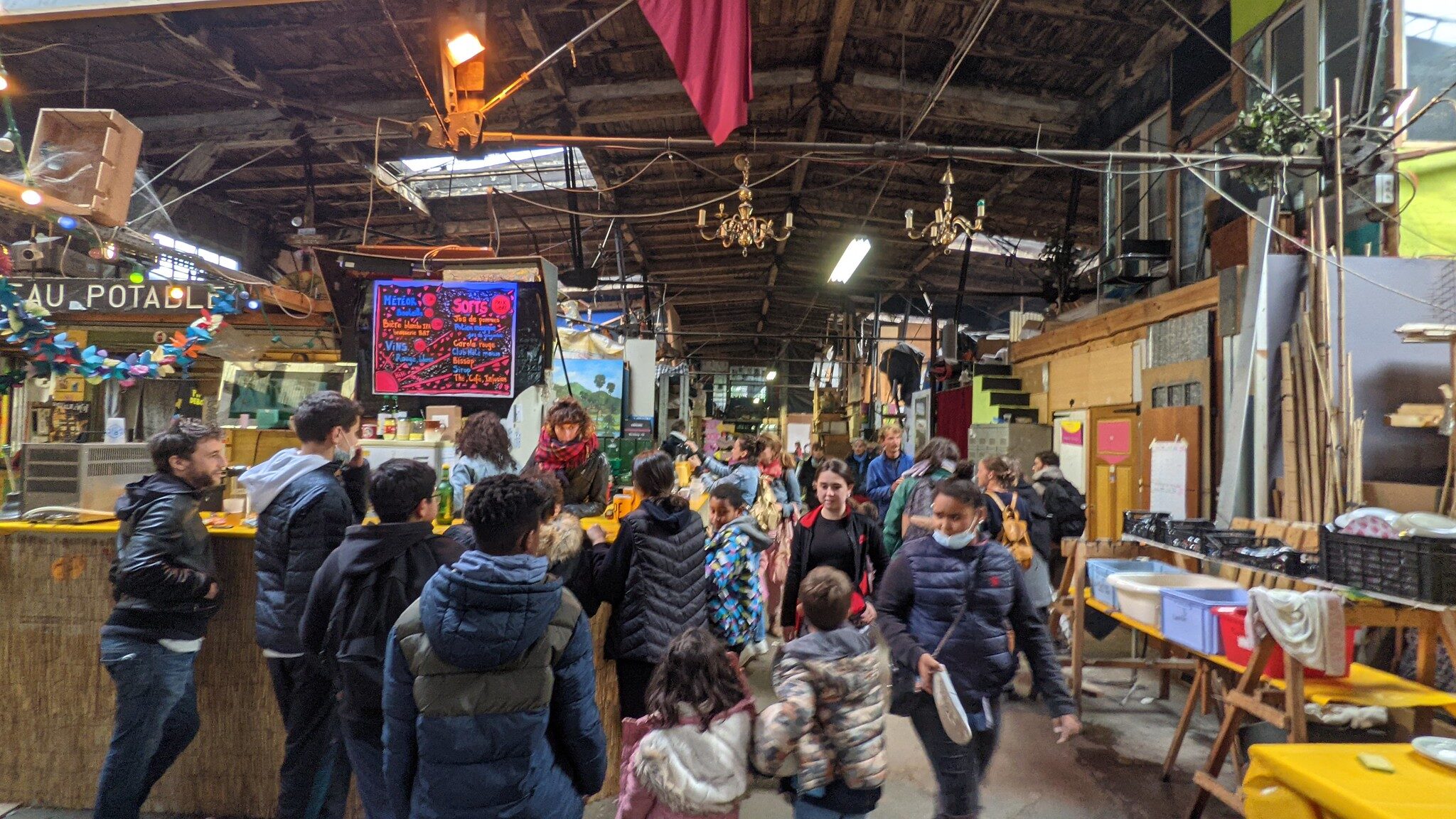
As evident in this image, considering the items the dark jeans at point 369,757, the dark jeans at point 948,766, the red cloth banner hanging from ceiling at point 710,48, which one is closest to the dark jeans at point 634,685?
the dark jeans at point 369,757

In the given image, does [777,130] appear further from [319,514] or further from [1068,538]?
[319,514]

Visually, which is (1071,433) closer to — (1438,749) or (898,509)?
(898,509)

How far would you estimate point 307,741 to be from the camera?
2791mm

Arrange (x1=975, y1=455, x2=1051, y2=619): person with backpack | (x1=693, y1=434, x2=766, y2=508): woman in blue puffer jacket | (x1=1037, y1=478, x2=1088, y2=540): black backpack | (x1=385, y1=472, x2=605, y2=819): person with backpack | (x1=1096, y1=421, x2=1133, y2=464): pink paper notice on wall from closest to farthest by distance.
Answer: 1. (x1=385, y1=472, x2=605, y2=819): person with backpack
2. (x1=975, y1=455, x2=1051, y2=619): person with backpack
3. (x1=1037, y1=478, x2=1088, y2=540): black backpack
4. (x1=693, y1=434, x2=766, y2=508): woman in blue puffer jacket
5. (x1=1096, y1=421, x2=1133, y2=464): pink paper notice on wall

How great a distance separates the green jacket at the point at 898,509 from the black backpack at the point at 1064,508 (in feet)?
4.78

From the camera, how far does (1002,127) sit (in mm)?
9109

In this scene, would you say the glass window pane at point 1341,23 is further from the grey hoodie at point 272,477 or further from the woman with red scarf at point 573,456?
the grey hoodie at point 272,477

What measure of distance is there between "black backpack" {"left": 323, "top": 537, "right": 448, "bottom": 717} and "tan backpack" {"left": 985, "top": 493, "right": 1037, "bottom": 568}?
13.4 ft

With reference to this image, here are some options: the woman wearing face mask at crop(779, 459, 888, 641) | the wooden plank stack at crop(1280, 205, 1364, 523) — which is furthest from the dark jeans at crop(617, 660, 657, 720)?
the wooden plank stack at crop(1280, 205, 1364, 523)

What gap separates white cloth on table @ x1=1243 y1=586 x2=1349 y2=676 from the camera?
324 cm

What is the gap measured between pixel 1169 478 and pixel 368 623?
7.37m

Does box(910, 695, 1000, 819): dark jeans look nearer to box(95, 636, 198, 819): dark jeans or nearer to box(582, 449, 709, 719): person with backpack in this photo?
box(582, 449, 709, 719): person with backpack

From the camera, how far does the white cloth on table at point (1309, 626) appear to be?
3.24 meters

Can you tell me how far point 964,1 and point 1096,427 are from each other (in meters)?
4.97
